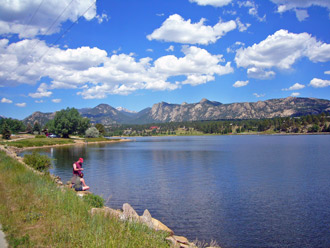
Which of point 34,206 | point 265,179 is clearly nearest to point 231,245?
point 34,206

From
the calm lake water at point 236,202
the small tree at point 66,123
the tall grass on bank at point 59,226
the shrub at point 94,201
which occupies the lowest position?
the calm lake water at point 236,202

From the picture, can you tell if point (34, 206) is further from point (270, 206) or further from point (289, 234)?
point (270, 206)

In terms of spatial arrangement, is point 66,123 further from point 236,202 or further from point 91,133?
point 236,202

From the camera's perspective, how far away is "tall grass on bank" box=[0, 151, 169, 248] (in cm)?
977

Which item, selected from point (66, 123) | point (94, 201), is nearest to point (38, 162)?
point (94, 201)

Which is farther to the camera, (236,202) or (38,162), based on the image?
(38,162)

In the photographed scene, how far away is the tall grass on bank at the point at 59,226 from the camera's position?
32.1 ft

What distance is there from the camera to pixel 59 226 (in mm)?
11062

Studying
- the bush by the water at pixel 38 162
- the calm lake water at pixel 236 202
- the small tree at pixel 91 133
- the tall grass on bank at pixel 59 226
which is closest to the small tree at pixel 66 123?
the small tree at pixel 91 133

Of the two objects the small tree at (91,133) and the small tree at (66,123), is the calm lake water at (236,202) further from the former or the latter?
the small tree at (91,133)

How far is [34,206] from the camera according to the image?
14.2m

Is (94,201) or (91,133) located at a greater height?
(91,133)

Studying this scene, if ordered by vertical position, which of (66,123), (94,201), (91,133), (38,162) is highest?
(66,123)

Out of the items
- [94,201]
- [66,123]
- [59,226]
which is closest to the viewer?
[59,226]
